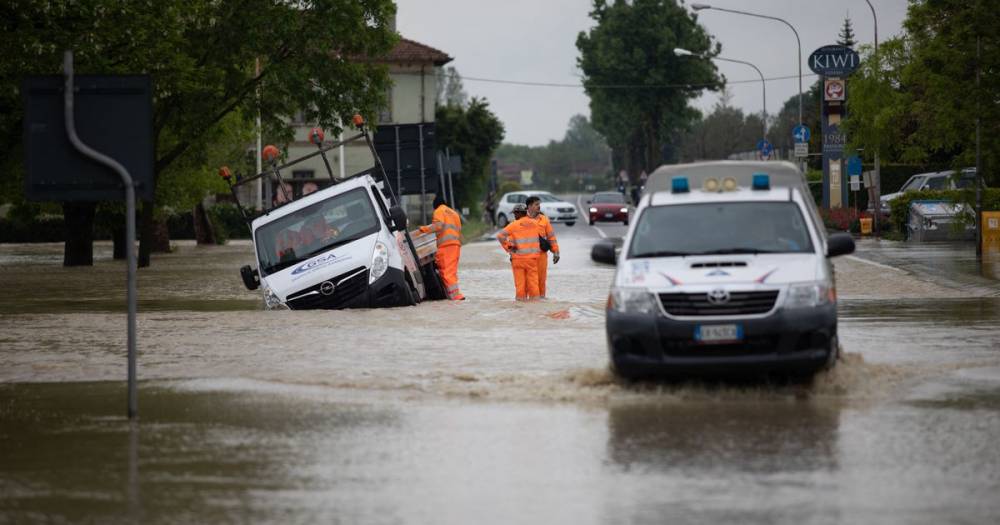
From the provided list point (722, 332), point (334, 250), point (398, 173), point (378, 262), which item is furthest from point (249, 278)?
point (722, 332)

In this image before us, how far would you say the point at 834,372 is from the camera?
12.5m

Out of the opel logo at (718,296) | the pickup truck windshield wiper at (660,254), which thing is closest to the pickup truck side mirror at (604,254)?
the pickup truck windshield wiper at (660,254)

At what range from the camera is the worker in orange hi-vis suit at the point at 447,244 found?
2309 centimetres

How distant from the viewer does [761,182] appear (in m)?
13.0

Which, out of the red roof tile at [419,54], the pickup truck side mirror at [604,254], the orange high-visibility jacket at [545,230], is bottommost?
the pickup truck side mirror at [604,254]

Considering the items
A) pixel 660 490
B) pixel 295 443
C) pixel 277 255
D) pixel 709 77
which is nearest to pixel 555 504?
pixel 660 490

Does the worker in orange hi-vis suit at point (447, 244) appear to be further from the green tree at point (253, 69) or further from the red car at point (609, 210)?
the red car at point (609, 210)

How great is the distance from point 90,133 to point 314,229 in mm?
10398

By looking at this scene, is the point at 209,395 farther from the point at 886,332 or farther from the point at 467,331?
the point at 886,332

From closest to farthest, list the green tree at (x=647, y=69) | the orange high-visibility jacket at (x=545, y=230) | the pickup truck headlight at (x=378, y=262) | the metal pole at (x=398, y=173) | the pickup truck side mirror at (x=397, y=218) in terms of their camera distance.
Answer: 1. the pickup truck headlight at (x=378, y=262)
2. the pickup truck side mirror at (x=397, y=218)
3. the orange high-visibility jacket at (x=545, y=230)
4. the metal pole at (x=398, y=173)
5. the green tree at (x=647, y=69)

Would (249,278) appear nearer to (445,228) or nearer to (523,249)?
(445,228)

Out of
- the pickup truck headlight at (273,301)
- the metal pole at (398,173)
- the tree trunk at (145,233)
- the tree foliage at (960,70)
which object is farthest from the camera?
the tree trunk at (145,233)

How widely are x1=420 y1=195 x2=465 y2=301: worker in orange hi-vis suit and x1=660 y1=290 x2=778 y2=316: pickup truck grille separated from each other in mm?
11601

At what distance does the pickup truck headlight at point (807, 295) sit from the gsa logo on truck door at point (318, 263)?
10.2m
